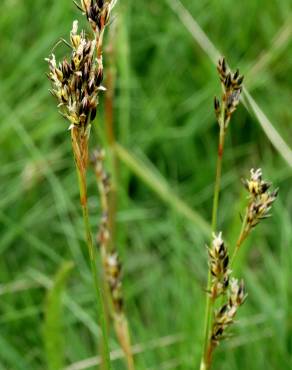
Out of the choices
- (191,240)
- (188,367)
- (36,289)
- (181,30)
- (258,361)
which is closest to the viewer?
(188,367)

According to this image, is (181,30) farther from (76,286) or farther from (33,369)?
(33,369)

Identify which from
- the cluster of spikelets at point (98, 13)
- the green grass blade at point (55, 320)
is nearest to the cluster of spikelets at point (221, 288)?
the cluster of spikelets at point (98, 13)

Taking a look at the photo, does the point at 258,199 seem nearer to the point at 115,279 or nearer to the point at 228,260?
the point at 228,260

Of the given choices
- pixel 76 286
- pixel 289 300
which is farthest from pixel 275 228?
pixel 76 286

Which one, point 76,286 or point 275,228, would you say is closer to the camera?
point 76,286

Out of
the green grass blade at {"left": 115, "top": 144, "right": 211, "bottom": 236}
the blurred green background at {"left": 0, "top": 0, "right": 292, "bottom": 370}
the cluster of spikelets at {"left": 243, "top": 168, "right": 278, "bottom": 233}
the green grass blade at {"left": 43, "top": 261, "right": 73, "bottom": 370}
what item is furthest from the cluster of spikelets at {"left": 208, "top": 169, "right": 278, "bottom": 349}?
the green grass blade at {"left": 115, "top": 144, "right": 211, "bottom": 236}

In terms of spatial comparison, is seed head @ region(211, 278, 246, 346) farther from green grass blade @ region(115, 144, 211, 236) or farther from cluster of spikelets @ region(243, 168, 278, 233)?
green grass blade @ region(115, 144, 211, 236)

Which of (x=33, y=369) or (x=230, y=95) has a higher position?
(x=33, y=369)

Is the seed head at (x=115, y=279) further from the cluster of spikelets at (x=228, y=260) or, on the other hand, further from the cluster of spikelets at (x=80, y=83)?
the cluster of spikelets at (x=80, y=83)
